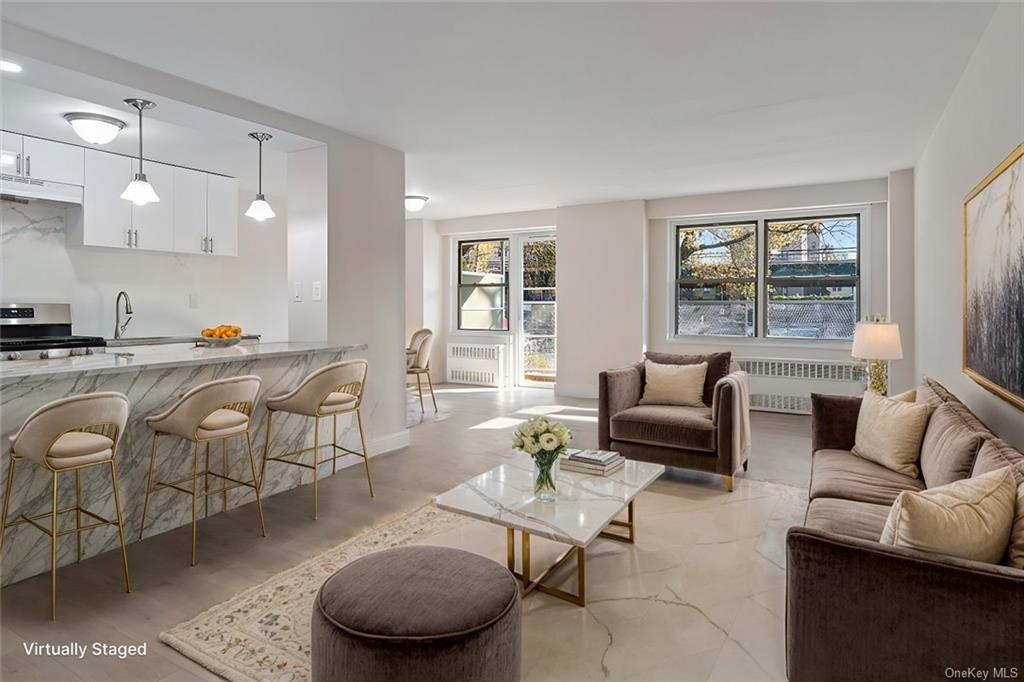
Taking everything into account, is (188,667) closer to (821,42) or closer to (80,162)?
(821,42)

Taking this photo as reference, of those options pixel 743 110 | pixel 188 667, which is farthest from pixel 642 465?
pixel 743 110

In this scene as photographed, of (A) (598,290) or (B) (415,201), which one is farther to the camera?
(A) (598,290)

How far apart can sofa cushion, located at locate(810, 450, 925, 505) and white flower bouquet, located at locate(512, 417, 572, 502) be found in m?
1.19

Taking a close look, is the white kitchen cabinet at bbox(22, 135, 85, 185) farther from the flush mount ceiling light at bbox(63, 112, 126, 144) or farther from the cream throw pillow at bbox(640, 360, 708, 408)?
the cream throw pillow at bbox(640, 360, 708, 408)

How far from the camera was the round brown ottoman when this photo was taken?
1.44 metres

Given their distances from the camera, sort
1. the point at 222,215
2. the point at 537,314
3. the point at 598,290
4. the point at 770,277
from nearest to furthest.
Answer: the point at 222,215
the point at 770,277
the point at 598,290
the point at 537,314

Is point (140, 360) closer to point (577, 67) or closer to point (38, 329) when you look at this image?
point (38, 329)

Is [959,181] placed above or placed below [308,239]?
above

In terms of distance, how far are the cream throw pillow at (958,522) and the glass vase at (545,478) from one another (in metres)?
1.28

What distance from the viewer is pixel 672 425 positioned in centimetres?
391

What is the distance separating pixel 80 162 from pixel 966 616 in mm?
6292

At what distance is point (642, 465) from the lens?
3.09 metres

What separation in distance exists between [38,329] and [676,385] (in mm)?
5260

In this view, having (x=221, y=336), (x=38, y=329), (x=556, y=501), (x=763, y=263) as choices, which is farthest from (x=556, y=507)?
(x=763, y=263)
